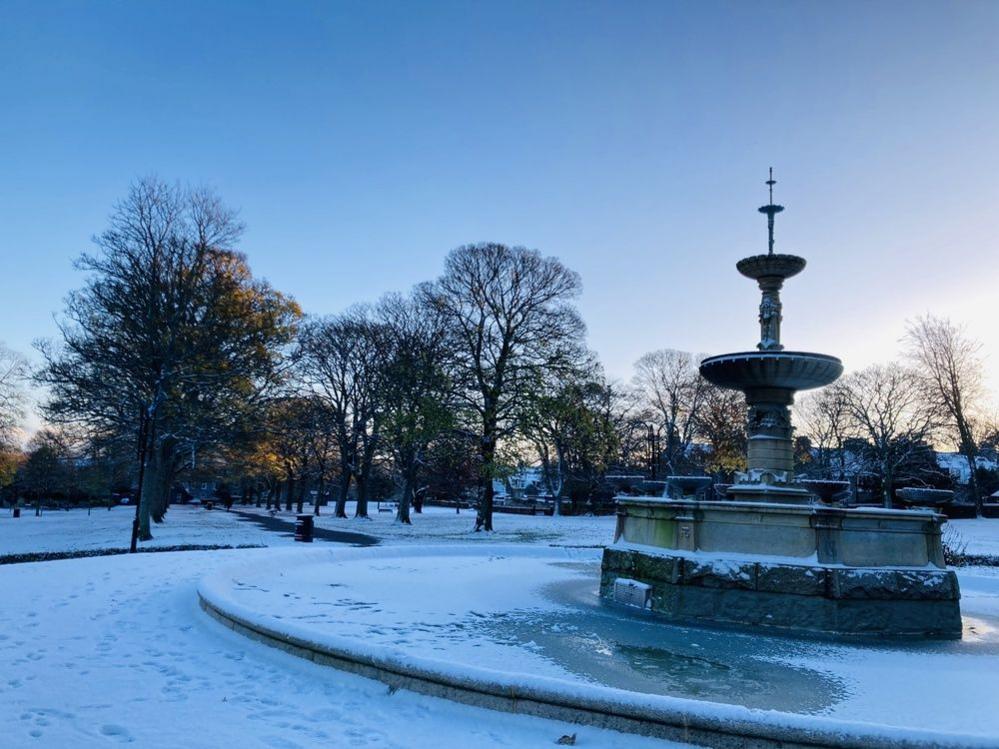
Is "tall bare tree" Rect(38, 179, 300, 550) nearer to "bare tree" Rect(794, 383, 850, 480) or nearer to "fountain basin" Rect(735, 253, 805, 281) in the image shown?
"fountain basin" Rect(735, 253, 805, 281)

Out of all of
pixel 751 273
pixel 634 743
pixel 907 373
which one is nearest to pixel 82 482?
pixel 751 273

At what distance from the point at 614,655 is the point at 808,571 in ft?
11.0

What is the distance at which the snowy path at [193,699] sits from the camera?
15.6ft

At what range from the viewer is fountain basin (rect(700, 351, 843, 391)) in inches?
463

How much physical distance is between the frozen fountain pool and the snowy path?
207 mm

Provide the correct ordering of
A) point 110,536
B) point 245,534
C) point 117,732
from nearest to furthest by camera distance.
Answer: point 117,732 → point 110,536 → point 245,534

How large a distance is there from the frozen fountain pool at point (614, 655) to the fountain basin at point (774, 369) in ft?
14.0

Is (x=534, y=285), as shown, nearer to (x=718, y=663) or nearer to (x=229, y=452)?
(x=229, y=452)

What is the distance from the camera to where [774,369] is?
11.9 meters

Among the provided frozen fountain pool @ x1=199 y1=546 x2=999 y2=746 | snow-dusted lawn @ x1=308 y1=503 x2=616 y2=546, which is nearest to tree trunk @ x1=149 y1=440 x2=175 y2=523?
snow-dusted lawn @ x1=308 y1=503 x2=616 y2=546

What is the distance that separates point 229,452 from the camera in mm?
33125

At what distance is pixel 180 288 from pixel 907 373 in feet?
152

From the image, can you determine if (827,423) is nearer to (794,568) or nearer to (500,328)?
(500,328)

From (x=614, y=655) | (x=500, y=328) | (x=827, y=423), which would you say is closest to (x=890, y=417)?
(x=827, y=423)
